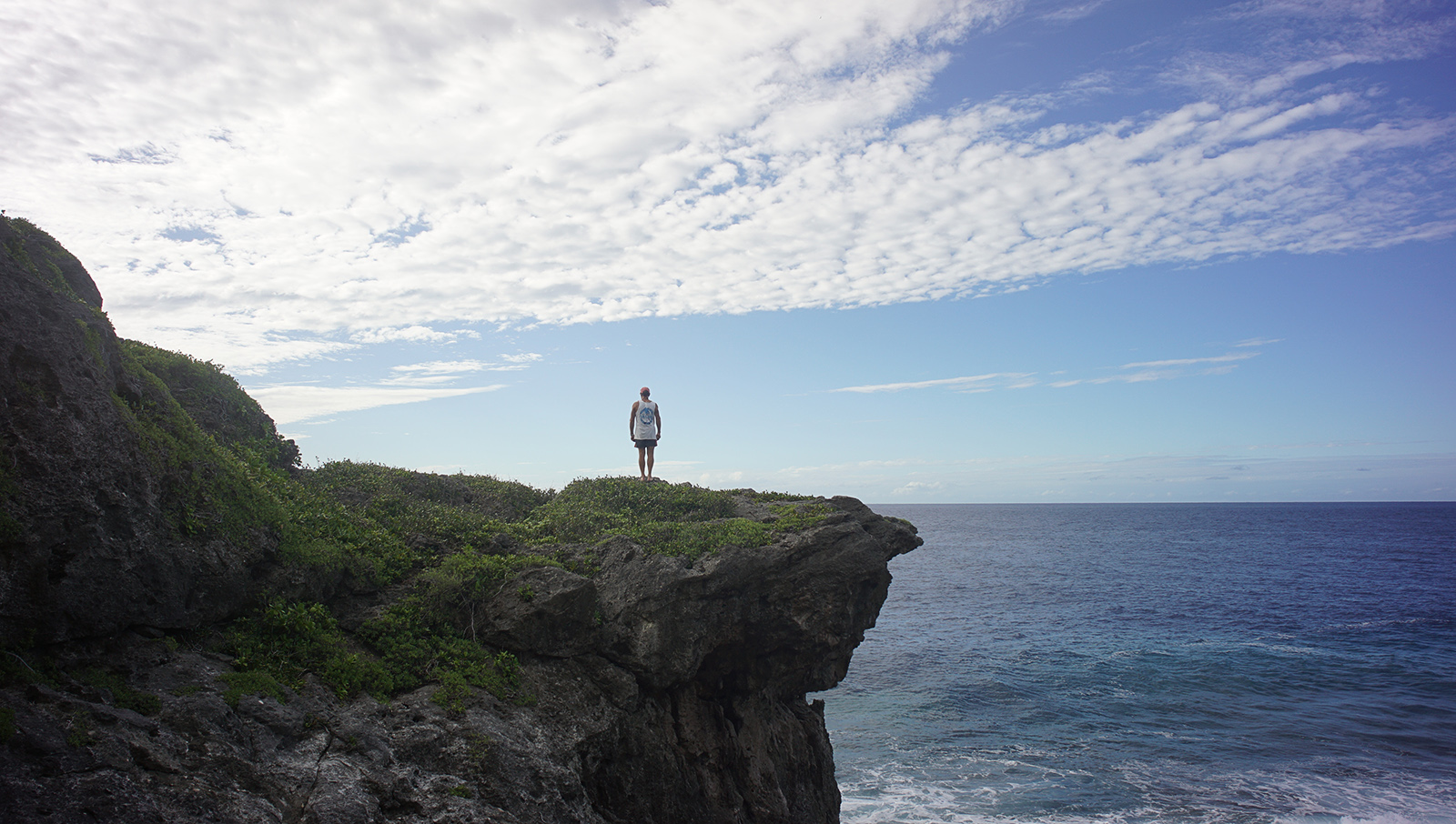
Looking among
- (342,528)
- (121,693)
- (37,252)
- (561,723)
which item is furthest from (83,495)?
(561,723)

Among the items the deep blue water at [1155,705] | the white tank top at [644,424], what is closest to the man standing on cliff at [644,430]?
the white tank top at [644,424]

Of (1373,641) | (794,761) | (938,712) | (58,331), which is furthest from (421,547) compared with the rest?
(1373,641)

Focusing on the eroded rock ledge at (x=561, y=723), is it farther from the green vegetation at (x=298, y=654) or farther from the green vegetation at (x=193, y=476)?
the green vegetation at (x=193, y=476)

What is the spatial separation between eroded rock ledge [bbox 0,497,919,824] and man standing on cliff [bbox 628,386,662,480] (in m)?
6.21

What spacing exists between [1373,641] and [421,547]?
165 ft

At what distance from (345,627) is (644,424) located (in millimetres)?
11086

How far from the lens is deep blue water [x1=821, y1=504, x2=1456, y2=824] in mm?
22766

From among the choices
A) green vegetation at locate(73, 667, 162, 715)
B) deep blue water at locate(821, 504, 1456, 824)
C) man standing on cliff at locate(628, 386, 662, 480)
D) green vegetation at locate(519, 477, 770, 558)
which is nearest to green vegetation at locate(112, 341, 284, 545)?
green vegetation at locate(73, 667, 162, 715)

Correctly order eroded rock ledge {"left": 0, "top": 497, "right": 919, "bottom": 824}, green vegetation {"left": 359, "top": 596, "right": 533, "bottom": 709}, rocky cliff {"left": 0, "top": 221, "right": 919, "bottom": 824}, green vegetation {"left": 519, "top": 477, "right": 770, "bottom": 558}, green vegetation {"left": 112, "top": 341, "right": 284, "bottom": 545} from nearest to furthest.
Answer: eroded rock ledge {"left": 0, "top": 497, "right": 919, "bottom": 824}, rocky cliff {"left": 0, "top": 221, "right": 919, "bottom": 824}, green vegetation {"left": 112, "top": 341, "right": 284, "bottom": 545}, green vegetation {"left": 359, "top": 596, "right": 533, "bottom": 709}, green vegetation {"left": 519, "top": 477, "right": 770, "bottom": 558}

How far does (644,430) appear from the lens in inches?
838

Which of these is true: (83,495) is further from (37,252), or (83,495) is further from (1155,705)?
(1155,705)

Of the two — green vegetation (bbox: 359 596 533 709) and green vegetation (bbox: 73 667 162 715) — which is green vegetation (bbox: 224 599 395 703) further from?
green vegetation (bbox: 73 667 162 715)

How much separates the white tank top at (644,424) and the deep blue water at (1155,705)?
12.9m

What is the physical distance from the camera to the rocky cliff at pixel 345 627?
7418 mm
